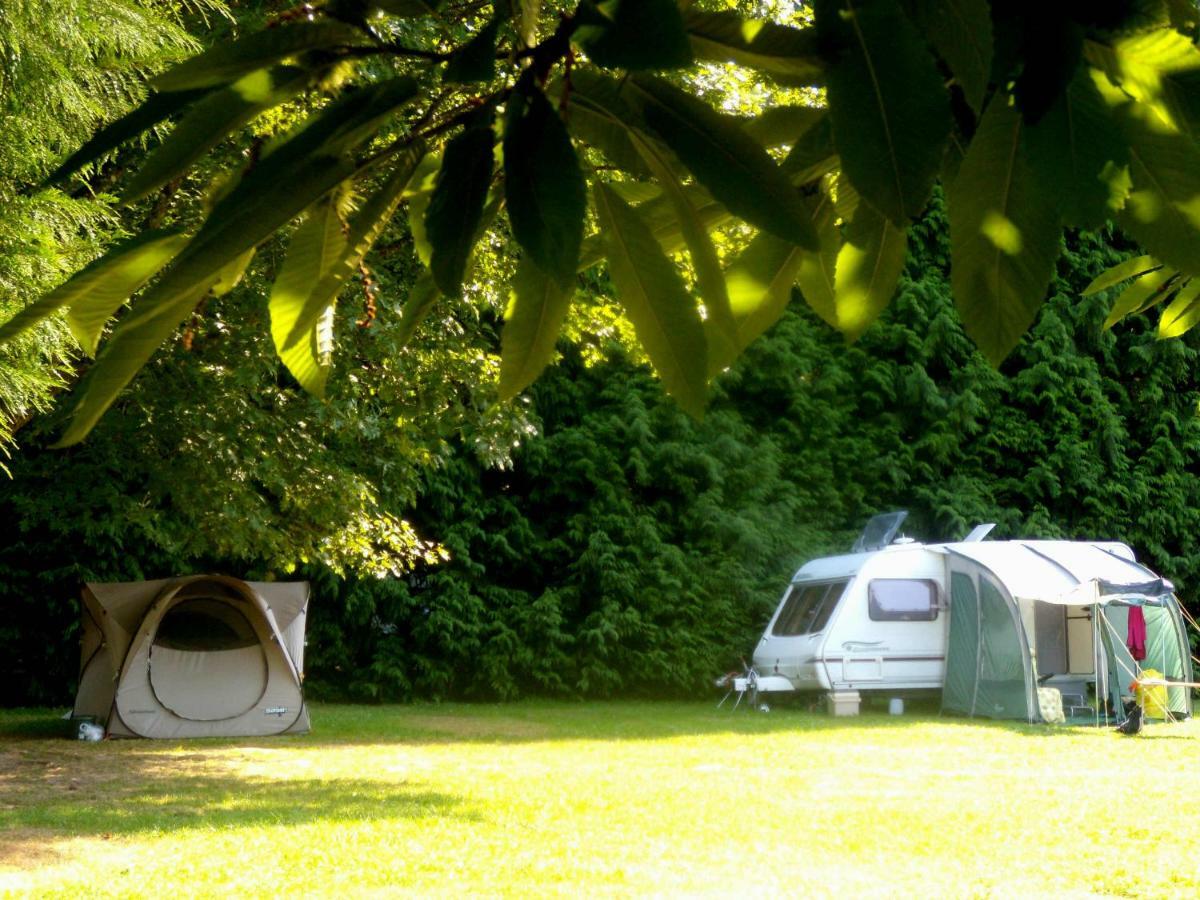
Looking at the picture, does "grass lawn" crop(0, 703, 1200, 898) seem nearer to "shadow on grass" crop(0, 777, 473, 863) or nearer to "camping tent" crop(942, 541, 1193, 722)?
"shadow on grass" crop(0, 777, 473, 863)

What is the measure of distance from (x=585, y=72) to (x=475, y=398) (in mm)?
7009

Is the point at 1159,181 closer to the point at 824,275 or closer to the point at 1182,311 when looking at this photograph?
the point at 824,275

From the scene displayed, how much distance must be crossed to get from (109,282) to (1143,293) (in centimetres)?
98

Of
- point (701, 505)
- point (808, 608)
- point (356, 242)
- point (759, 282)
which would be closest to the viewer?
point (356, 242)

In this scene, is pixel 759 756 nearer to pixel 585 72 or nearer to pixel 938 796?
pixel 938 796

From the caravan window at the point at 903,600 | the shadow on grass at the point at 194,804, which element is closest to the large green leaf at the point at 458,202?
the shadow on grass at the point at 194,804

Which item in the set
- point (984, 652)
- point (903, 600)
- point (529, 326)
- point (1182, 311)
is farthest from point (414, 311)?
point (903, 600)

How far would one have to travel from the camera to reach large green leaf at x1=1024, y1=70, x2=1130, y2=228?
507mm

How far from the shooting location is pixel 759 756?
324 inches

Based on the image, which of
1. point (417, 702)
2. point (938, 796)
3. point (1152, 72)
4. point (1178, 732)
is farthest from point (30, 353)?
point (417, 702)

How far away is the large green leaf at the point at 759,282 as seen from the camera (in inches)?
29.0

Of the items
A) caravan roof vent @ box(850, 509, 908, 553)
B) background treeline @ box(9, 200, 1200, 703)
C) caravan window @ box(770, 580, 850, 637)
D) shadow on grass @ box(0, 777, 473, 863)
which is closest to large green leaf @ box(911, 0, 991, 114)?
shadow on grass @ box(0, 777, 473, 863)

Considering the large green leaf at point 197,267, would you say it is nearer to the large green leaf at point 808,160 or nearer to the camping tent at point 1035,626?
the large green leaf at point 808,160

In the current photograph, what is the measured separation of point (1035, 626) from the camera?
38.8ft
